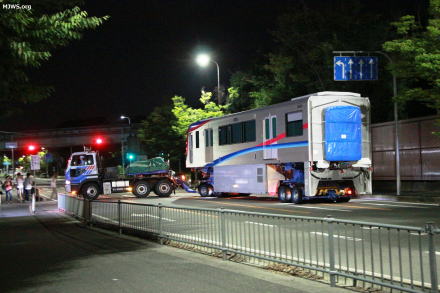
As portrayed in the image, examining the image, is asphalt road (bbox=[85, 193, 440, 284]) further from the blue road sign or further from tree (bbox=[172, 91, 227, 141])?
tree (bbox=[172, 91, 227, 141])

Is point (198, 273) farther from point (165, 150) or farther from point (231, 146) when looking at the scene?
point (165, 150)

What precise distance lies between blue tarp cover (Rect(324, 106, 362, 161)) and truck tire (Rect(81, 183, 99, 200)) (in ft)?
55.6

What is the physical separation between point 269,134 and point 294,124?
2.07m

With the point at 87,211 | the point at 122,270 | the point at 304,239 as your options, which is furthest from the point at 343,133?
the point at 122,270

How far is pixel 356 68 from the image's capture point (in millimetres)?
24391

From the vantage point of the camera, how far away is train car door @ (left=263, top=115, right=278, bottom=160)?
925 inches

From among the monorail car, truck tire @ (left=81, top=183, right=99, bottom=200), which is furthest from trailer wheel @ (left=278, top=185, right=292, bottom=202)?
truck tire @ (left=81, top=183, right=99, bottom=200)

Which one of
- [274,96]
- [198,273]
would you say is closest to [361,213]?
[198,273]

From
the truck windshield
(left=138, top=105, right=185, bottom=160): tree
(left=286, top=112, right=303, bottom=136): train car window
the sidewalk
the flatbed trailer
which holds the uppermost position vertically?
(left=138, top=105, right=185, bottom=160): tree

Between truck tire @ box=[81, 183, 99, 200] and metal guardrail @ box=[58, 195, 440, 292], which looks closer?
metal guardrail @ box=[58, 195, 440, 292]

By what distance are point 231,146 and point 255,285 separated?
19829 mm

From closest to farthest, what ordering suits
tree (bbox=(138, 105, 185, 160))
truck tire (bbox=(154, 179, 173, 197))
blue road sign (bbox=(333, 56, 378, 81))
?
blue road sign (bbox=(333, 56, 378, 81)) → truck tire (bbox=(154, 179, 173, 197)) → tree (bbox=(138, 105, 185, 160))

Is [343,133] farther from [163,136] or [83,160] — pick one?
[163,136]

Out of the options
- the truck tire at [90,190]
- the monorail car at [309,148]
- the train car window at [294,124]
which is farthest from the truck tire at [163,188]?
the train car window at [294,124]
